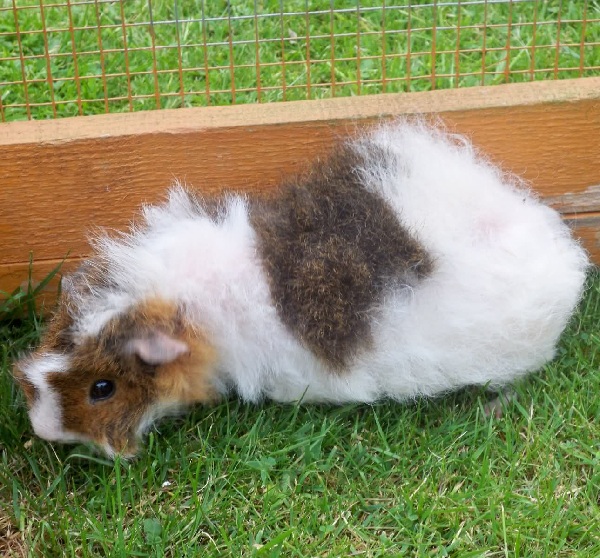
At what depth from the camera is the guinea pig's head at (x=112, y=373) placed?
2473 mm

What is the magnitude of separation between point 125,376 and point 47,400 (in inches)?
8.6

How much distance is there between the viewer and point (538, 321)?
2.62 m

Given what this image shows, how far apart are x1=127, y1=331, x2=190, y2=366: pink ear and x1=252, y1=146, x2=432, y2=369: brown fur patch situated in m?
0.31

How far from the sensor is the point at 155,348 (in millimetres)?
2479

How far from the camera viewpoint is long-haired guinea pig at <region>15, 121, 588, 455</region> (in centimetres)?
250

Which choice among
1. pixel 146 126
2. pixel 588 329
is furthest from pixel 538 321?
pixel 146 126

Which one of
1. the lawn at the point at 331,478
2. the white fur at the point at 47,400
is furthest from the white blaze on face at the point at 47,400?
the lawn at the point at 331,478

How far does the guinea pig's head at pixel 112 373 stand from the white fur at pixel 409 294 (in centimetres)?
5

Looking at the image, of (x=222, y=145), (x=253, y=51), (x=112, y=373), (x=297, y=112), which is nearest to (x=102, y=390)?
(x=112, y=373)

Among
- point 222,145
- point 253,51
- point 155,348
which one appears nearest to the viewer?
point 155,348

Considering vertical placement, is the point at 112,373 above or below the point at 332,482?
above

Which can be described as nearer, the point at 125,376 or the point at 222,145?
the point at 125,376

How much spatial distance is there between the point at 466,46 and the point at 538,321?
1797mm

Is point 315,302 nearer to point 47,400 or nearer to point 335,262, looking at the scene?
point 335,262
